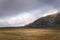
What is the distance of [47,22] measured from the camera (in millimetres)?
840

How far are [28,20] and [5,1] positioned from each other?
0.17 m

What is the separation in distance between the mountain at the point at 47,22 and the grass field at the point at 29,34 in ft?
0.12

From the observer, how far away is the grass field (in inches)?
31.3

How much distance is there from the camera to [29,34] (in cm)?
80

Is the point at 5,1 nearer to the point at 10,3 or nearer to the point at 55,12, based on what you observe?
the point at 10,3

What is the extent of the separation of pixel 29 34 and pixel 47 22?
4.9 inches

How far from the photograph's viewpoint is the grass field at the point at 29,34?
0.80 meters

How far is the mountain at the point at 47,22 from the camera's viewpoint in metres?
0.83

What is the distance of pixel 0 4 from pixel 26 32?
8.6 inches

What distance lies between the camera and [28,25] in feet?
2.75

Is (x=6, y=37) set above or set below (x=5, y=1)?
below

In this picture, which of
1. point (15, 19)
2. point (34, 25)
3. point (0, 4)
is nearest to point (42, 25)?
point (34, 25)

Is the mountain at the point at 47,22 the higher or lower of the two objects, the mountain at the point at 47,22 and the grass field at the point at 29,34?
the higher

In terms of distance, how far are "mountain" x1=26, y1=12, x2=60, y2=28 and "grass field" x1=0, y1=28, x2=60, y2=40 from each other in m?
0.04
